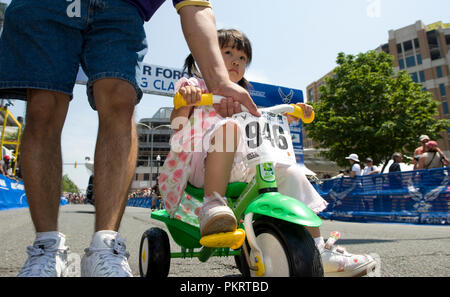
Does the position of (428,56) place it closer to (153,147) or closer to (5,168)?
(5,168)

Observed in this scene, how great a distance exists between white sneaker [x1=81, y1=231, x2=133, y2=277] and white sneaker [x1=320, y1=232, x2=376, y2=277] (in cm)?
94

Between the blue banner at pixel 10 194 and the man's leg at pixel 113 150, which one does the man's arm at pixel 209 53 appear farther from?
the blue banner at pixel 10 194

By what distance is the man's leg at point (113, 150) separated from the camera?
149 centimetres

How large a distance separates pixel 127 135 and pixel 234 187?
0.59m

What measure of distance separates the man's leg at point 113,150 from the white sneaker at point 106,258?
0.24ft

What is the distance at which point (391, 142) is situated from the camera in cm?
2098

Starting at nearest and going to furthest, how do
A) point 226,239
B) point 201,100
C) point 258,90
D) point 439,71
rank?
point 226,239
point 201,100
point 258,90
point 439,71

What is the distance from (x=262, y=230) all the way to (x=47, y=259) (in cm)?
88

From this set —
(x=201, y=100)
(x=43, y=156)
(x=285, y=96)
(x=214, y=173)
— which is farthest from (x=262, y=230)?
(x=285, y=96)

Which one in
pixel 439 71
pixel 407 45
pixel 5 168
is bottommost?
pixel 5 168

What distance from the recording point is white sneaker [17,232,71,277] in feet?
4.30

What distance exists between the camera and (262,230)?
56.2 inches

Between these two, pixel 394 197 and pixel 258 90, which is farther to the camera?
pixel 258 90

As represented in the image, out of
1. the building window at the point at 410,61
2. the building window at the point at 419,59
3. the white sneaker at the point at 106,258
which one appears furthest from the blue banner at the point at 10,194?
the building window at the point at 410,61
